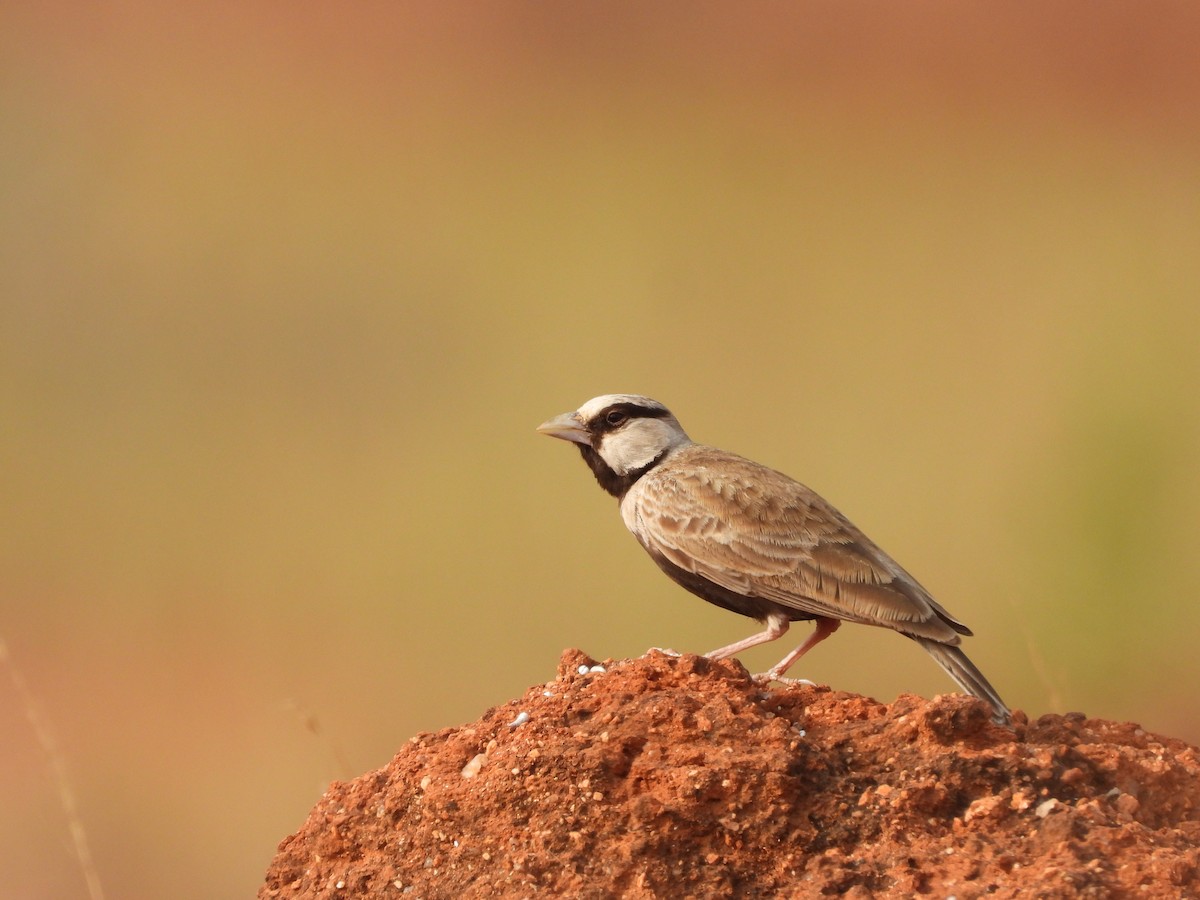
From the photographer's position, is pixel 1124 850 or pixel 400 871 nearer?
pixel 1124 850

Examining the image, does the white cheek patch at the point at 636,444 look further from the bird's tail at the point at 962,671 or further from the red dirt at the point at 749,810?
the red dirt at the point at 749,810

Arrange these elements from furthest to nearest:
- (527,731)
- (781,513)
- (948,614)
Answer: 1. (781,513)
2. (948,614)
3. (527,731)

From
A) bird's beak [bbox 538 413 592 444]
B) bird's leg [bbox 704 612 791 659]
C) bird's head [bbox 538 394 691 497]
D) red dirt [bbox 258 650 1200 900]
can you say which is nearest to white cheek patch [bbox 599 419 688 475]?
bird's head [bbox 538 394 691 497]

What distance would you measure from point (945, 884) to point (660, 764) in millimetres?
865

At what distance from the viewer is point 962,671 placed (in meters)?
4.71

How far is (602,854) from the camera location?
3.44m

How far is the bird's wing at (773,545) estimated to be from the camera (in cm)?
497

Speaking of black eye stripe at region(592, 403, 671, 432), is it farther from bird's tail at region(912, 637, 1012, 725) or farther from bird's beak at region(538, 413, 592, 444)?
bird's tail at region(912, 637, 1012, 725)

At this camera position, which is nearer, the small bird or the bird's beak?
the small bird

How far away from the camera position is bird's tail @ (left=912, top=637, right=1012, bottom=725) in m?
4.57

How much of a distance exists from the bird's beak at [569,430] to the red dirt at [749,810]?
230 cm

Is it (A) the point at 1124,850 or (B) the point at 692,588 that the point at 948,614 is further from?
(A) the point at 1124,850

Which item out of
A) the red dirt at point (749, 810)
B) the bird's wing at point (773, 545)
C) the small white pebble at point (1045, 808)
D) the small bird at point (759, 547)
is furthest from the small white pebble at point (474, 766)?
the bird's wing at point (773, 545)

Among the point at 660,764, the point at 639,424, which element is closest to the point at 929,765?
the point at 660,764
